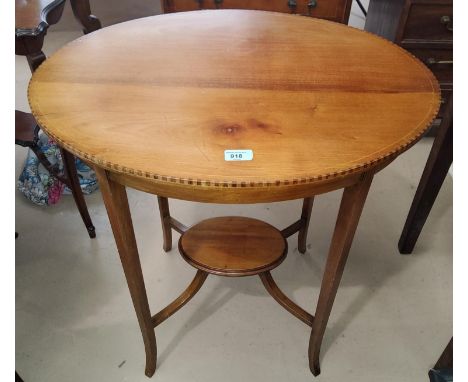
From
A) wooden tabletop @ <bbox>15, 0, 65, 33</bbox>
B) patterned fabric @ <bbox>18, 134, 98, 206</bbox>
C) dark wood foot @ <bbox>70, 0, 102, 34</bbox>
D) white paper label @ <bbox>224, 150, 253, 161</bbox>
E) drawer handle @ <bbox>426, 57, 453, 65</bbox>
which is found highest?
wooden tabletop @ <bbox>15, 0, 65, 33</bbox>

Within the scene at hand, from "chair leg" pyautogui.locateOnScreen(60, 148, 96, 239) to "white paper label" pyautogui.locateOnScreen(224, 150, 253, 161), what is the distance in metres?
1.00

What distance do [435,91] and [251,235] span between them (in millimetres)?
734

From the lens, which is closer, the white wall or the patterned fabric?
the patterned fabric

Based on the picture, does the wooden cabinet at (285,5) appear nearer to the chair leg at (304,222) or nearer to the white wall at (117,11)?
the chair leg at (304,222)

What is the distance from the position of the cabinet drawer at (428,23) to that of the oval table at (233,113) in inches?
34.0

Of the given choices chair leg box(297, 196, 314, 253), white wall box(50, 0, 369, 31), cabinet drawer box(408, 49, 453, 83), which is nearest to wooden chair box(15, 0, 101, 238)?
chair leg box(297, 196, 314, 253)

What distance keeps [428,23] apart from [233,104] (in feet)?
5.07

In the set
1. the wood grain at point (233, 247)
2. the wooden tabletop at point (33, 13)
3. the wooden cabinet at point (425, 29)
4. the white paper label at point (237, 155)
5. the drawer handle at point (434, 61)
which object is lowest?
the wood grain at point (233, 247)

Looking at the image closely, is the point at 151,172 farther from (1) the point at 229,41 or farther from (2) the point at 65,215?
(2) the point at 65,215

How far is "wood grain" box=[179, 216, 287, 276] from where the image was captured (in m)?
1.33

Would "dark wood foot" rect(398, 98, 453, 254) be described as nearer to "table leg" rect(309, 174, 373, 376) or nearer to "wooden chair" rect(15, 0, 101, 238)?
"table leg" rect(309, 174, 373, 376)

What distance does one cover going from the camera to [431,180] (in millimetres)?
1580

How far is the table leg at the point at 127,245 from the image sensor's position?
92 centimetres

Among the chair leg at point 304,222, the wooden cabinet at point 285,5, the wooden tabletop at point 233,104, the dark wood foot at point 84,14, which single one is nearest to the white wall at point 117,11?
the wooden cabinet at point 285,5
